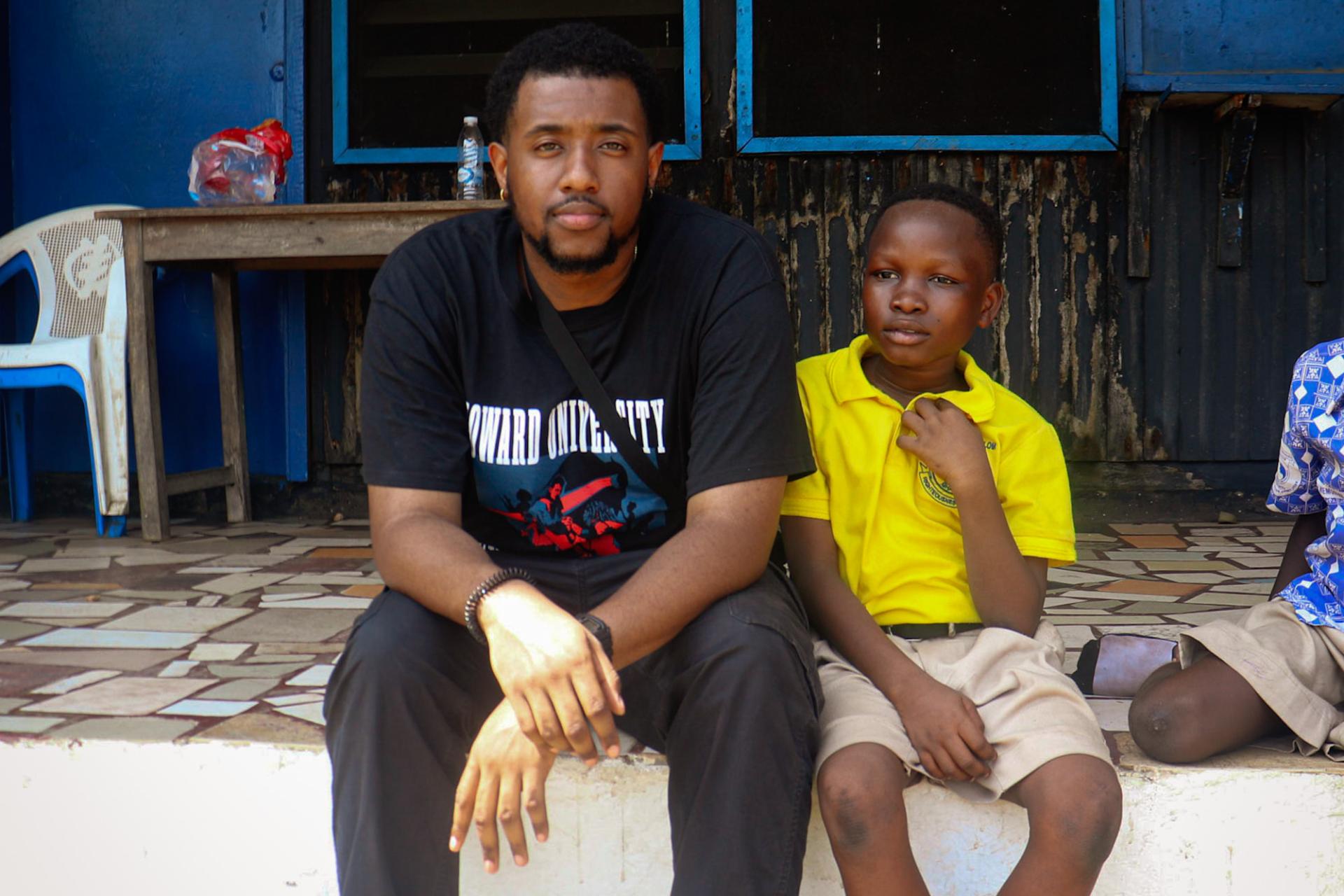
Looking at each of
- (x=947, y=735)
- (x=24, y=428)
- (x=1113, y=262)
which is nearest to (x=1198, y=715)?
(x=947, y=735)

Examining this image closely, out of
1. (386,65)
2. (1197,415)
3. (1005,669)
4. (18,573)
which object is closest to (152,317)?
(18,573)

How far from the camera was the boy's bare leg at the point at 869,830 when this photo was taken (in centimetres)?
156

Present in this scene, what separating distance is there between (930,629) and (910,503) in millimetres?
203

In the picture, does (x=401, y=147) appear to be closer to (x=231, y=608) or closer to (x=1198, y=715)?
(x=231, y=608)

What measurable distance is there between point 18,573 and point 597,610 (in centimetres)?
265

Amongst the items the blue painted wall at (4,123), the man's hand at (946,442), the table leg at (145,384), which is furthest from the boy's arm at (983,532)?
the blue painted wall at (4,123)

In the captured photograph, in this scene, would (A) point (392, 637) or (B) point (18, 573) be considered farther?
(B) point (18, 573)

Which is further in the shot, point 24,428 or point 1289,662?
point 24,428

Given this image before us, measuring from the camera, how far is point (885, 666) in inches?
69.3

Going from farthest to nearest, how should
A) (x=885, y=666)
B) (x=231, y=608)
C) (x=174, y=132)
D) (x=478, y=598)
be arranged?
(x=174, y=132) < (x=231, y=608) < (x=885, y=666) < (x=478, y=598)

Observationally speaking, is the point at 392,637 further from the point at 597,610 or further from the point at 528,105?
the point at 528,105

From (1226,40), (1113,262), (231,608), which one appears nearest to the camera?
(231,608)

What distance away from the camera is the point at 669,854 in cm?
188

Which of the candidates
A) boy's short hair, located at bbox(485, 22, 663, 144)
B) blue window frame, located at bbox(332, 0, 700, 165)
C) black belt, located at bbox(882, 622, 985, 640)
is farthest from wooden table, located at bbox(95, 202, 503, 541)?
black belt, located at bbox(882, 622, 985, 640)
